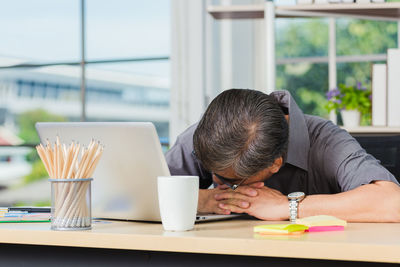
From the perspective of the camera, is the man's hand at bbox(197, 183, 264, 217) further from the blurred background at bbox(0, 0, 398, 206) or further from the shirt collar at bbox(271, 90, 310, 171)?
the blurred background at bbox(0, 0, 398, 206)

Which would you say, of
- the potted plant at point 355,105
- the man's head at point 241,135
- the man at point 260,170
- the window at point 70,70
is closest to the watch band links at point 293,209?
the man at point 260,170

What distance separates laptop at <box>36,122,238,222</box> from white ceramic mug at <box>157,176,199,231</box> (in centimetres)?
11

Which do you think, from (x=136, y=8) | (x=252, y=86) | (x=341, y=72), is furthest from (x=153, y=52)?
(x=341, y=72)

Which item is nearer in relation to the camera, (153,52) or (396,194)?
(396,194)

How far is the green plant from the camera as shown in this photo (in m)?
2.73

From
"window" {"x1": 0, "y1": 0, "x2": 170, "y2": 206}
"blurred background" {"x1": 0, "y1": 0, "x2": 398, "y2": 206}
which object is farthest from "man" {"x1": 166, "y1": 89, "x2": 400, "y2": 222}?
"window" {"x1": 0, "y1": 0, "x2": 170, "y2": 206}

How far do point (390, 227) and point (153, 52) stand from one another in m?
3.40

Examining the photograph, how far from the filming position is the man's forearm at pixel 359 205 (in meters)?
1.37

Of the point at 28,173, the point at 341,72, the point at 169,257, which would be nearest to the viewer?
the point at 169,257

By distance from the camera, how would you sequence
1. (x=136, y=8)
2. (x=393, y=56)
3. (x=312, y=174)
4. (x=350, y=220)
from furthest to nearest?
(x=136, y=8) < (x=393, y=56) < (x=312, y=174) < (x=350, y=220)

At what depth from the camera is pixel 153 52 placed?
4.49 meters

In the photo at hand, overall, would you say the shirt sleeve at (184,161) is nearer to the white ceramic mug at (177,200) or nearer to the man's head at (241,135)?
the man's head at (241,135)

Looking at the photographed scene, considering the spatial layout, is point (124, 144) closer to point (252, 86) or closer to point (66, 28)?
point (252, 86)

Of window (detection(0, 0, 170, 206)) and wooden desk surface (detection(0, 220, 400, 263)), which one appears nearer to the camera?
wooden desk surface (detection(0, 220, 400, 263))
